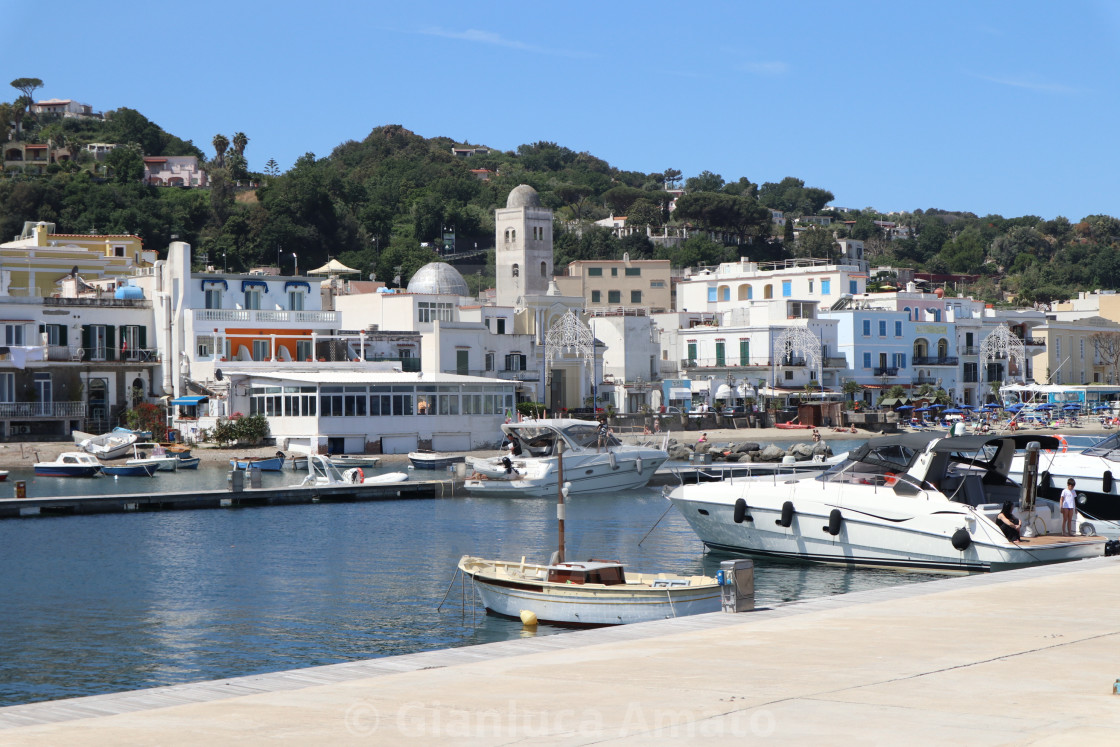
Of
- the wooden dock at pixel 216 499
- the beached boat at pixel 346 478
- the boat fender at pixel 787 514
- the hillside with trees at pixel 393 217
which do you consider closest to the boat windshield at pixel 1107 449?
the boat fender at pixel 787 514

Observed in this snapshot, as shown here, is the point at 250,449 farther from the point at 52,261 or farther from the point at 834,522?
the point at 834,522

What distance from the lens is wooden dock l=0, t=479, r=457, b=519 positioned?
4125 centimetres

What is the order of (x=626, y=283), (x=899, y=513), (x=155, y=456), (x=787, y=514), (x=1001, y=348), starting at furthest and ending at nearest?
(x=626, y=283)
(x=1001, y=348)
(x=155, y=456)
(x=787, y=514)
(x=899, y=513)

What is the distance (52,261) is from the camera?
87.1 m

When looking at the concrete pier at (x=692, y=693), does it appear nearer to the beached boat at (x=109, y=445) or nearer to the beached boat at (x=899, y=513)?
the beached boat at (x=899, y=513)

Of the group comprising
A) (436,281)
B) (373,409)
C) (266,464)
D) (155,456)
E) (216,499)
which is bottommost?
(216,499)

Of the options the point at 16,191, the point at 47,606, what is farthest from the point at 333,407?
the point at 16,191

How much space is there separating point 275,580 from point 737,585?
47.7 ft

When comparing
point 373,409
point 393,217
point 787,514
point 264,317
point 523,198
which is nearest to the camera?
point 787,514

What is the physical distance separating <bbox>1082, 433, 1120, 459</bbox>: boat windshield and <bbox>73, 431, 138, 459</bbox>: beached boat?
4294 cm

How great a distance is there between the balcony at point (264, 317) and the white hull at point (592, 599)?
50.1 metres

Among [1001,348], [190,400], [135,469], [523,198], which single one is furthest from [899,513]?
[1001,348]

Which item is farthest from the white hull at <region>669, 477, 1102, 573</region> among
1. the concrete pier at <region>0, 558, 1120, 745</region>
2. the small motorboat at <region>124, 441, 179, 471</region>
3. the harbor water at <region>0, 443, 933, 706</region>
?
the small motorboat at <region>124, 441, 179, 471</region>

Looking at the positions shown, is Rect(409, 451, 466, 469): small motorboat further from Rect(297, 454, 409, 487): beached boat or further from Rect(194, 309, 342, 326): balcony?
Rect(194, 309, 342, 326): balcony
